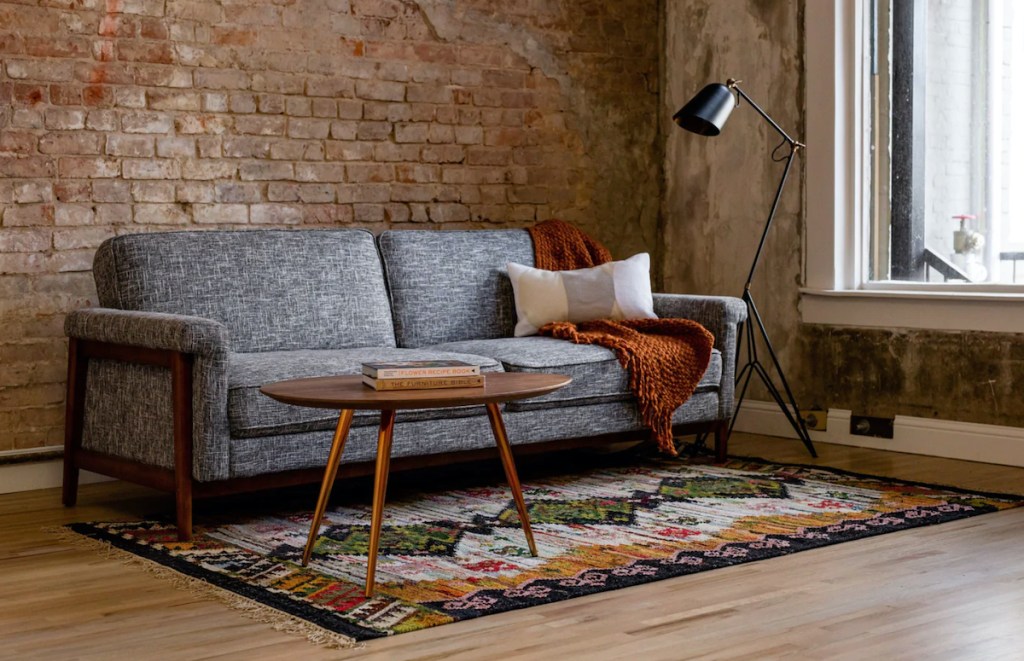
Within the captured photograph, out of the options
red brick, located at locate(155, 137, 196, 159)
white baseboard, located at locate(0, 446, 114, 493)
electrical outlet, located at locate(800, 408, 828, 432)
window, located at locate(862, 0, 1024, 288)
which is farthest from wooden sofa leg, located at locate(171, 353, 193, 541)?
window, located at locate(862, 0, 1024, 288)

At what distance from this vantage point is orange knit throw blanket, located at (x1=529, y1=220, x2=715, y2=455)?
4.50 metres

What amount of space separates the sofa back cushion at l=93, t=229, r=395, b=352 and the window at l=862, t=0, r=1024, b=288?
2114 millimetres

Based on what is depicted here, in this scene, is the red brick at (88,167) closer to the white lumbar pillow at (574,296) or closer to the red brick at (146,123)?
the red brick at (146,123)

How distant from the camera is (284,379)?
3717mm

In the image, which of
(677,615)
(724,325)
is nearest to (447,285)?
(724,325)

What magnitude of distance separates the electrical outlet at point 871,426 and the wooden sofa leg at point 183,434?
9.32ft

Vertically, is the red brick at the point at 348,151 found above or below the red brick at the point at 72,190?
above

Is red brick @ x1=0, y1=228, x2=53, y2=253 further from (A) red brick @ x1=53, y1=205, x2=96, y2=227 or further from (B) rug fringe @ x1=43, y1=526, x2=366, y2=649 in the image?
(B) rug fringe @ x1=43, y1=526, x2=366, y2=649

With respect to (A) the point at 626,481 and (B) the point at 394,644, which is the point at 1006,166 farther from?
(B) the point at 394,644

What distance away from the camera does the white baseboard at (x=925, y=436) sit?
4.69 m

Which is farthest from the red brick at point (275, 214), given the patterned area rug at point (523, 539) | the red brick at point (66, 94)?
the patterned area rug at point (523, 539)

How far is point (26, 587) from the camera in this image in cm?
311

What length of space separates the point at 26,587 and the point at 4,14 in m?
2.14

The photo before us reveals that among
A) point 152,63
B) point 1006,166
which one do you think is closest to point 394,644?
point 152,63
